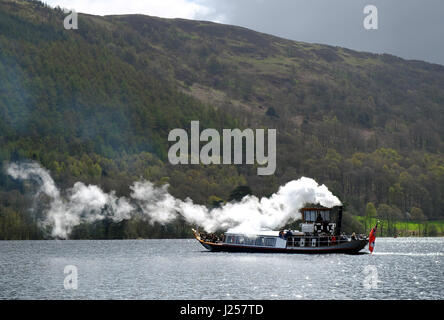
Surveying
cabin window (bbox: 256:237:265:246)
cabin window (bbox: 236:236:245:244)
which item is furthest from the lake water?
cabin window (bbox: 236:236:245:244)

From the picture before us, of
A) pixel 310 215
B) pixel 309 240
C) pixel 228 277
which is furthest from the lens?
pixel 310 215

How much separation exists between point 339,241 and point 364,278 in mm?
51938

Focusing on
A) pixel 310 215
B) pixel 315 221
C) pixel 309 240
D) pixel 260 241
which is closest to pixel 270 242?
pixel 260 241

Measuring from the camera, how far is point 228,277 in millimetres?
110000

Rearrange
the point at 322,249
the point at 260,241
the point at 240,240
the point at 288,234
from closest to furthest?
the point at 322,249 → the point at 288,234 → the point at 260,241 → the point at 240,240

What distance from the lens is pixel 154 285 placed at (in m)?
101

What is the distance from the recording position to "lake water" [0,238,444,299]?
3575 inches

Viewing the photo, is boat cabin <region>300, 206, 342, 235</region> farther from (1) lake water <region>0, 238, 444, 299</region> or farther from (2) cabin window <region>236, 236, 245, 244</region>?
(2) cabin window <region>236, 236, 245, 244</region>

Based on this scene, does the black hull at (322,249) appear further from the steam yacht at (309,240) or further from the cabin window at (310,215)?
the cabin window at (310,215)

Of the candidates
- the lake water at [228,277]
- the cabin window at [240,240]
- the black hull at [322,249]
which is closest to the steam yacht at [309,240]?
the black hull at [322,249]

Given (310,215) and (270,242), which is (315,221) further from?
(270,242)
